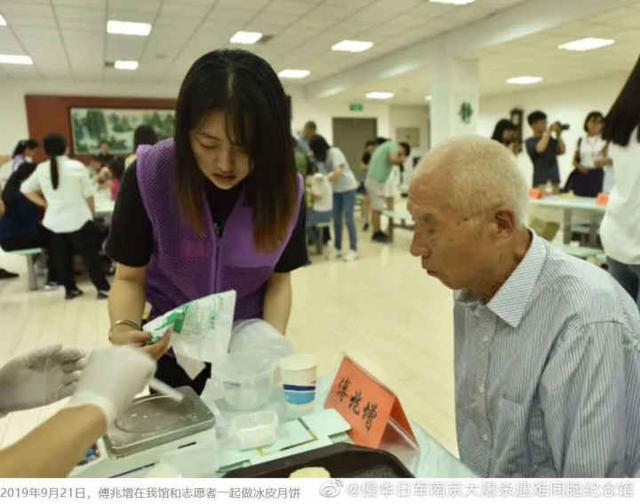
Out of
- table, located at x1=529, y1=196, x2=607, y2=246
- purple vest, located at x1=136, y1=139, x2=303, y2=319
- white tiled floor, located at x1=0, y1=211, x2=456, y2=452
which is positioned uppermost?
purple vest, located at x1=136, y1=139, x2=303, y2=319

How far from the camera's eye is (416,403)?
7.75 feet

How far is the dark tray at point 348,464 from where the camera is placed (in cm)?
78

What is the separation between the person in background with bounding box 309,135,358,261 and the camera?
18.6 ft

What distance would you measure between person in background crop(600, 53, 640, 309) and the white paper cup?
1340mm

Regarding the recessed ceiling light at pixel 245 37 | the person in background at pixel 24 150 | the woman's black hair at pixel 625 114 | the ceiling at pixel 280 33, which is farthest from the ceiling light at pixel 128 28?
the woman's black hair at pixel 625 114

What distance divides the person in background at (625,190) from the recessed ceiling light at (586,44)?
218 inches

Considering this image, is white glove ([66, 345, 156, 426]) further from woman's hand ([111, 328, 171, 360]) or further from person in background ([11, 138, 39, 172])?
person in background ([11, 138, 39, 172])

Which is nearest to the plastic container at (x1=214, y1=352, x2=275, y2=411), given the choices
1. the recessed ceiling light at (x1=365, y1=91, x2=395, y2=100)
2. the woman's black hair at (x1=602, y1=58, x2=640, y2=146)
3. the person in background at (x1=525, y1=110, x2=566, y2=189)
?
the woman's black hair at (x1=602, y1=58, x2=640, y2=146)

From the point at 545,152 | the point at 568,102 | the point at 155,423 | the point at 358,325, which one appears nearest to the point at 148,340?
the point at 155,423

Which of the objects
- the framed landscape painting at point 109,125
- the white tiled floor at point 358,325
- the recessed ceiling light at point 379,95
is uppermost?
the recessed ceiling light at point 379,95

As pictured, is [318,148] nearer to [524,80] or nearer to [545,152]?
[545,152]

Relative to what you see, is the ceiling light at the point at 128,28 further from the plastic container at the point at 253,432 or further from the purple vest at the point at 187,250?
the plastic container at the point at 253,432

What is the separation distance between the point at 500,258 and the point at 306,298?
10.7 feet
